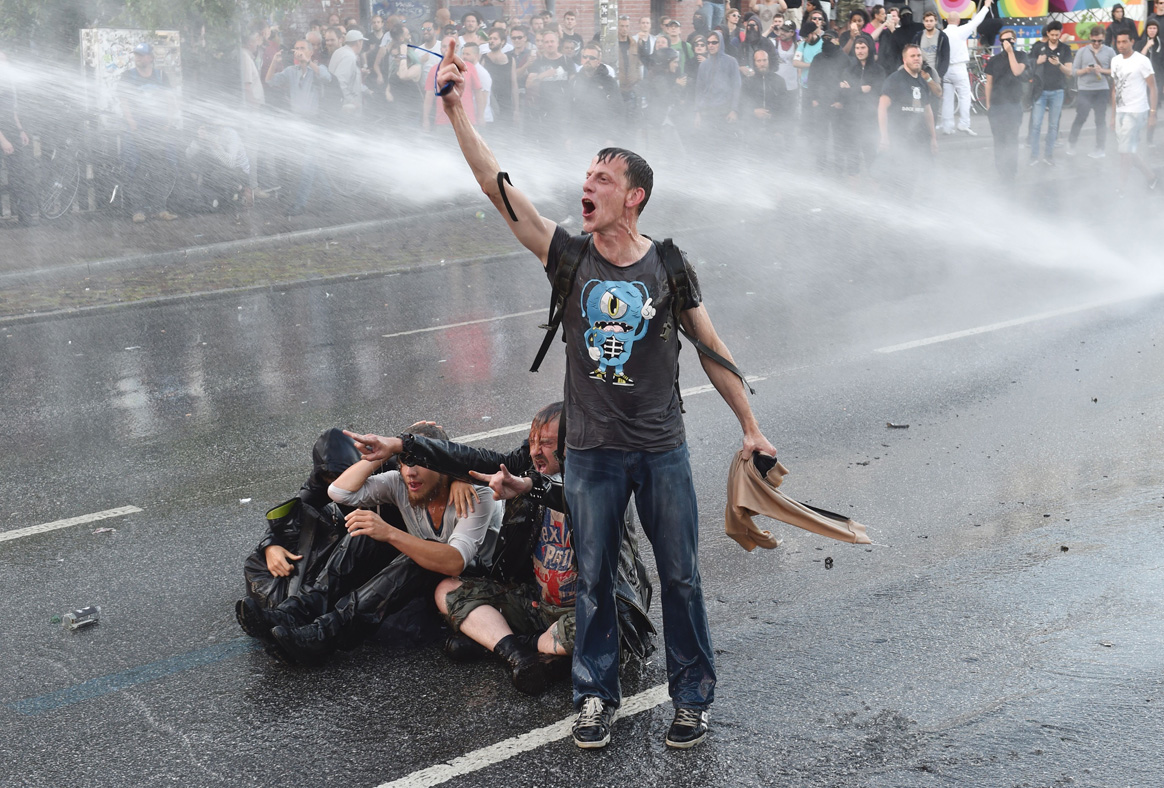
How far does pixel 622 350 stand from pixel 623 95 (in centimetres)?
1525

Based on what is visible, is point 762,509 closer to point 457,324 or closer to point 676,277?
point 676,277

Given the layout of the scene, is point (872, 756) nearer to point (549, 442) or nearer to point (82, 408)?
point (549, 442)

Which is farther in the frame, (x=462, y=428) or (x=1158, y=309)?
(x=1158, y=309)

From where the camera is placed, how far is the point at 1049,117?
18.9 metres

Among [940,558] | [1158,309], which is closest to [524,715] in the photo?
[940,558]

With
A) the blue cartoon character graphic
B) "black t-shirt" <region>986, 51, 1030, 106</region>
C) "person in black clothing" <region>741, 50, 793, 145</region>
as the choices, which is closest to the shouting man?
the blue cartoon character graphic

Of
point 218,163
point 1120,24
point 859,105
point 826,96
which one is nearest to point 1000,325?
point 859,105

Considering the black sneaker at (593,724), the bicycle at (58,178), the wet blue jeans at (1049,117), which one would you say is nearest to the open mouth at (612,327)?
the black sneaker at (593,724)

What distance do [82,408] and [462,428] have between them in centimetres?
266

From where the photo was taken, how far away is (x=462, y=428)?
305 inches

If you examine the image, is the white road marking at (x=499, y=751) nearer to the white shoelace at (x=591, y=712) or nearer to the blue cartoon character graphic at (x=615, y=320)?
the white shoelace at (x=591, y=712)

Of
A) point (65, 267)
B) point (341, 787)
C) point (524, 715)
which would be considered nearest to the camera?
point (341, 787)

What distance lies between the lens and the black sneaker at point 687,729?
161 inches

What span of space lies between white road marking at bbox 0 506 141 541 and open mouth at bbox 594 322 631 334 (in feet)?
11.4
